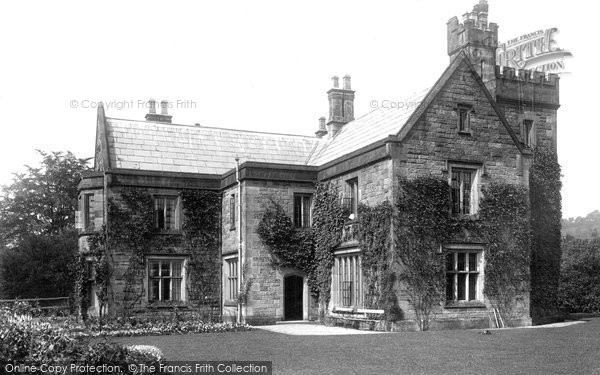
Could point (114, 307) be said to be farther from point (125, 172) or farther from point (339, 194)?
point (339, 194)

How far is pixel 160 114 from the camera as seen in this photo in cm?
3519

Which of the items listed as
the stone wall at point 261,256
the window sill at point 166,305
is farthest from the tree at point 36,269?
the stone wall at point 261,256

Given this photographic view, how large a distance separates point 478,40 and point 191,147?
13393mm

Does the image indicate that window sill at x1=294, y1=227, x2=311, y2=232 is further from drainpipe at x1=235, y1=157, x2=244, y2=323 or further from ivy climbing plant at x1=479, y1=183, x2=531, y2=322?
ivy climbing plant at x1=479, y1=183, x2=531, y2=322

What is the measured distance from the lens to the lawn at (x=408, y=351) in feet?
41.9

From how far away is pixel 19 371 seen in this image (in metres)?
10.4

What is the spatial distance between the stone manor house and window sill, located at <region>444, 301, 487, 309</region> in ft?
0.15

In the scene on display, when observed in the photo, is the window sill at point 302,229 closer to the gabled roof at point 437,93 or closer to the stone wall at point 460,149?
the stone wall at point 460,149

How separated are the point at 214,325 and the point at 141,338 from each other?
3.35 m

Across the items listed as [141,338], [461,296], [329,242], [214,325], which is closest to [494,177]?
[461,296]

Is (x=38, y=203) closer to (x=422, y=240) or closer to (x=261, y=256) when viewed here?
(x=261, y=256)

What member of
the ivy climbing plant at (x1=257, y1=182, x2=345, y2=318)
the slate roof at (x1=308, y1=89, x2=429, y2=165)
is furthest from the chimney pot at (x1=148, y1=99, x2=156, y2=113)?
the ivy climbing plant at (x1=257, y1=182, x2=345, y2=318)

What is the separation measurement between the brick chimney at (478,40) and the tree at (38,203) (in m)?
36.2

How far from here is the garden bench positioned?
71.8 ft
